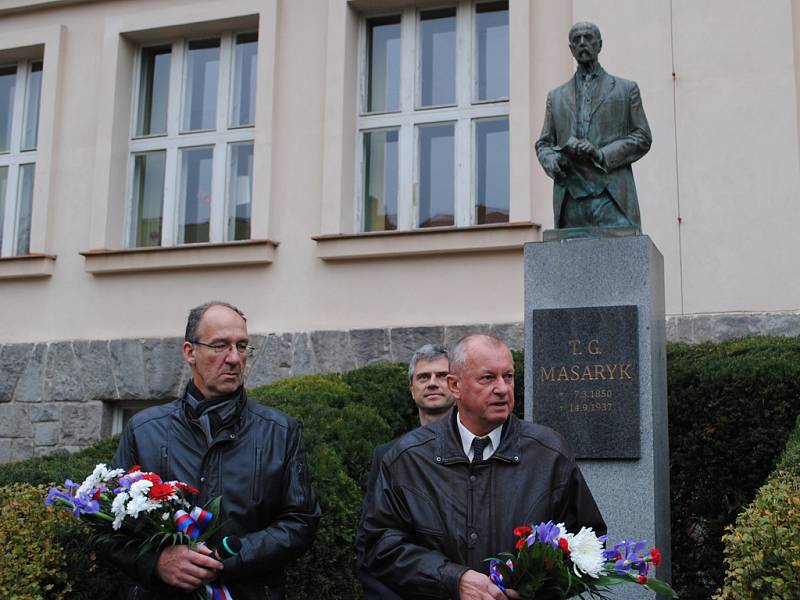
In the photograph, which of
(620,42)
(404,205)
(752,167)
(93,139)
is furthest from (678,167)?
(93,139)

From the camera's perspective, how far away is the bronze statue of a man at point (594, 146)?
6387 millimetres

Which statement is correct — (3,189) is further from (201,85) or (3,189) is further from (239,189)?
(239,189)

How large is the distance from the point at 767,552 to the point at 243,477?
194 cm

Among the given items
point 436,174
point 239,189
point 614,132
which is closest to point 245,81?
point 239,189

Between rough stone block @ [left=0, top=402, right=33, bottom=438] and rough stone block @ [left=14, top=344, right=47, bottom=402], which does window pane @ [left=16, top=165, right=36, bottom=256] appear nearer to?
rough stone block @ [left=14, top=344, right=47, bottom=402]

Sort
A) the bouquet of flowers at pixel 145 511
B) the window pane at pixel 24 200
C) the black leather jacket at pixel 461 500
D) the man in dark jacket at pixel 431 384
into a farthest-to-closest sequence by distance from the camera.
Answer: the window pane at pixel 24 200, the man in dark jacket at pixel 431 384, the bouquet of flowers at pixel 145 511, the black leather jacket at pixel 461 500

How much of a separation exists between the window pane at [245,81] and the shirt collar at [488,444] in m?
8.40

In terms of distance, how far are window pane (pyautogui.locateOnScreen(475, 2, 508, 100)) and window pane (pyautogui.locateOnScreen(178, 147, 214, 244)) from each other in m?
3.13

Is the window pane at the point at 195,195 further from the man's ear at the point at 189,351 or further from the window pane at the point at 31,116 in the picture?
the man's ear at the point at 189,351

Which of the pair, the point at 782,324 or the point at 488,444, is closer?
the point at 488,444

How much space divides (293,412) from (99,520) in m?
3.01

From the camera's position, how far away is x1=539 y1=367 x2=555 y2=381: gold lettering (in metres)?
6.02

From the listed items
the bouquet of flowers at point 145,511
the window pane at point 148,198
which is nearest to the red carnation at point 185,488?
the bouquet of flowers at point 145,511

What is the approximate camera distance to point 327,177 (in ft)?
34.8
